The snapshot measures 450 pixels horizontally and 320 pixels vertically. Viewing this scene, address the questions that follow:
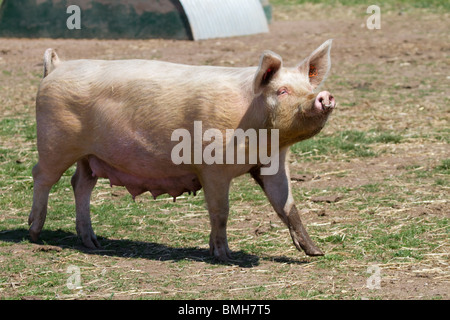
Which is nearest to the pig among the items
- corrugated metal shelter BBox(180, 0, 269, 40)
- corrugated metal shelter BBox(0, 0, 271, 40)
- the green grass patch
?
the green grass patch

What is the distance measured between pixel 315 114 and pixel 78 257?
6.79 ft

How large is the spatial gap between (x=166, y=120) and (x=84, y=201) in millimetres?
1141

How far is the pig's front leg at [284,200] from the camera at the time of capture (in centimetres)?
593

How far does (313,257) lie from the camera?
588 cm

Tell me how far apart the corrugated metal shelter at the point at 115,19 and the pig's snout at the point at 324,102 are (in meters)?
11.5

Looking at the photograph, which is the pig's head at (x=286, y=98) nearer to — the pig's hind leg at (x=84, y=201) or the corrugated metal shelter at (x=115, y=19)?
the pig's hind leg at (x=84, y=201)

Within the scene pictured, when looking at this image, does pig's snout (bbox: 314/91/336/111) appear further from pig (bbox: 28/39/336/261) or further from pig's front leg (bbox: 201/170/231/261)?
pig's front leg (bbox: 201/170/231/261)

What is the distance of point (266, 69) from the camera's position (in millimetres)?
5473

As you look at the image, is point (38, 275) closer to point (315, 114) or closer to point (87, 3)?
point (315, 114)

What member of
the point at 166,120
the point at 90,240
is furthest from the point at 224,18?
the point at 166,120

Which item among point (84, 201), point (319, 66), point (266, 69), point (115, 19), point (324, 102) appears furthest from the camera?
point (115, 19)

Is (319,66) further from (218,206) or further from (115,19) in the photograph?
(115,19)

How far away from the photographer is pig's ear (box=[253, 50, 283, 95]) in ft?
17.7

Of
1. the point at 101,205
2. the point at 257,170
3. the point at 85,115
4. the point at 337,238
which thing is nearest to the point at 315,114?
the point at 257,170
